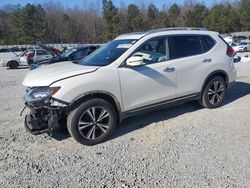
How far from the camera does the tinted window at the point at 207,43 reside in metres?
6.40

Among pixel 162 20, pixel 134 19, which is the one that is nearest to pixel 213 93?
pixel 134 19

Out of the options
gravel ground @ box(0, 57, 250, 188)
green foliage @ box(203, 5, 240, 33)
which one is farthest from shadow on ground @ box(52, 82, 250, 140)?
green foliage @ box(203, 5, 240, 33)

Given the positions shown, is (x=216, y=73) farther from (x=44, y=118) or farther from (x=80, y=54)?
(x=80, y=54)

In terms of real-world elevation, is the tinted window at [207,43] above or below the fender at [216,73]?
above

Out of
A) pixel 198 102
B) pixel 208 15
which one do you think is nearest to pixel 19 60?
pixel 198 102

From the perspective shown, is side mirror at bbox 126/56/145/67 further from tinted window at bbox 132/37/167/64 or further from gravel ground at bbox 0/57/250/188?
gravel ground at bbox 0/57/250/188

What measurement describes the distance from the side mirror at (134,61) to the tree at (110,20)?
2614 inches

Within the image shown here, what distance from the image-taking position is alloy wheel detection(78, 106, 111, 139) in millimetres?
4872

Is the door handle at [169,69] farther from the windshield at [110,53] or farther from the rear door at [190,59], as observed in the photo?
the windshield at [110,53]

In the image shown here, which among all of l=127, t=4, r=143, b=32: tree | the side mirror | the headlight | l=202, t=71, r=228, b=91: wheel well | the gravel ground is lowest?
the gravel ground

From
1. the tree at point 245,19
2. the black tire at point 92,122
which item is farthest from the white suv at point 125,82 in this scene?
the tree at point 245,19

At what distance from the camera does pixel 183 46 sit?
239 inches

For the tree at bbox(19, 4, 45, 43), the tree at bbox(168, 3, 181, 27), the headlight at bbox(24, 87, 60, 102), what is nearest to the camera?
the headlight at bbox(24, 87, 60, 102)

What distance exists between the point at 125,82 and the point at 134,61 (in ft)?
1.29
